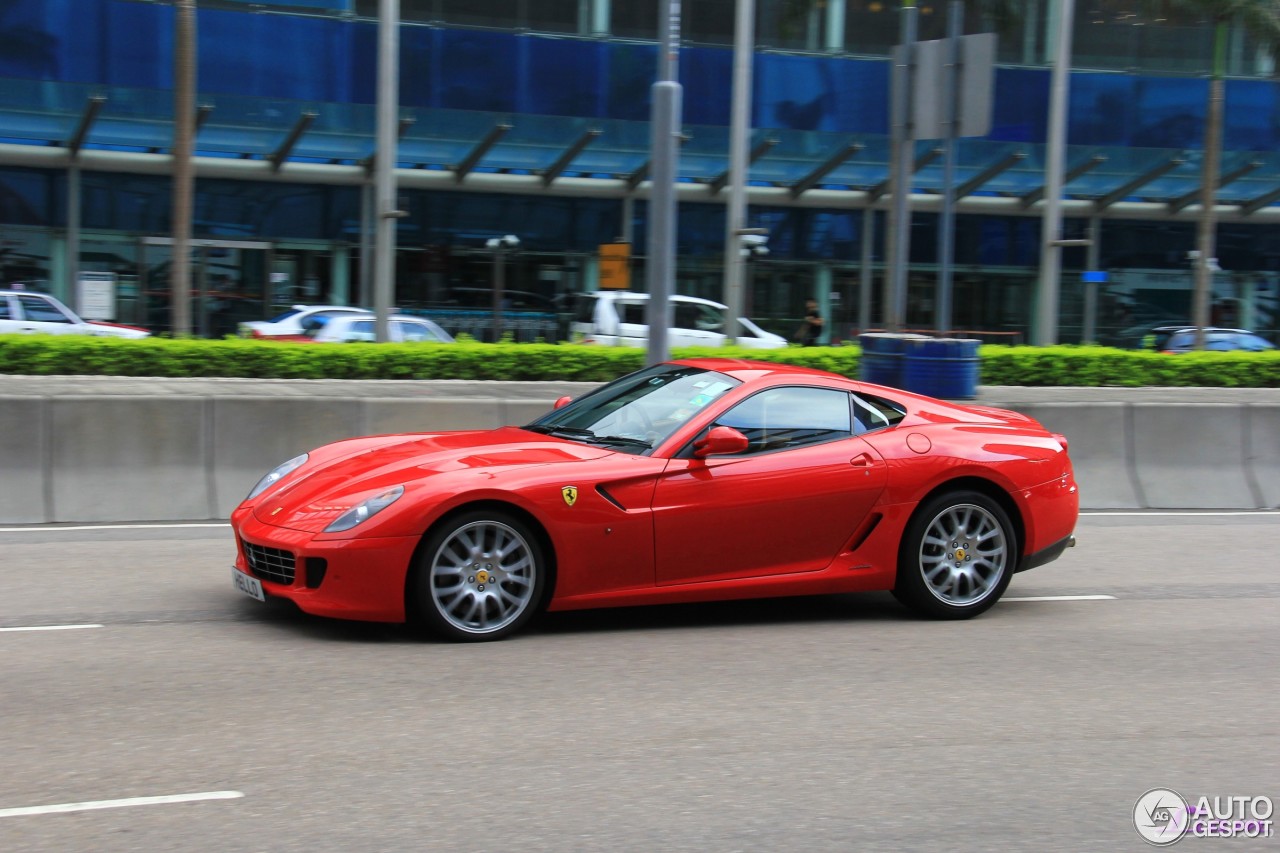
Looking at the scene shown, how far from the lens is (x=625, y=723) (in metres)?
5.32

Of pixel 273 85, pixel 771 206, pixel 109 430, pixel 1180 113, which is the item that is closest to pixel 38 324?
pixel 273 85

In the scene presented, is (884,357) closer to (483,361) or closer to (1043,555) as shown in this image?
(1043,555)

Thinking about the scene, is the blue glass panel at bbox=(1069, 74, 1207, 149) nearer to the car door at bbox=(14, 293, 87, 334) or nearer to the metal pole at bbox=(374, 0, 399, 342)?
the metal pole at bbox=(374, 0, 399, 342)

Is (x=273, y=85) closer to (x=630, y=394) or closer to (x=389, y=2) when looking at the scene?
(x=389, y=2)

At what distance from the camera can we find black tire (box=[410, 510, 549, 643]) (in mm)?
6328

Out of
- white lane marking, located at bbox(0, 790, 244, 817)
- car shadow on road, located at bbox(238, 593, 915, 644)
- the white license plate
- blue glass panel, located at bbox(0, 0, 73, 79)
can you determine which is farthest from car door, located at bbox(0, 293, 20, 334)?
white lane marking, located at bbox(0, 790, 244, 817)

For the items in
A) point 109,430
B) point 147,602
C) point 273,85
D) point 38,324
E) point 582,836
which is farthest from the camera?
point 273,85

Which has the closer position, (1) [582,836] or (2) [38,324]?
(1) [582,836]

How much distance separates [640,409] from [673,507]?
2.62ft

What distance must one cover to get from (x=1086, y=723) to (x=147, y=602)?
187 inches

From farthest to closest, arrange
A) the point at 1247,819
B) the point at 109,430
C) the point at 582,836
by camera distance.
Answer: the point at 109,430
the point at 1247,819
the point at 582,836

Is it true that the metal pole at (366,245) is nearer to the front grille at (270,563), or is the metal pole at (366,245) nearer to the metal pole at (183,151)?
the metal pole at (183,151)

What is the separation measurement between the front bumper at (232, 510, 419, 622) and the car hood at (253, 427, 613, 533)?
0.12m

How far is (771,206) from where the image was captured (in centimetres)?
3088
